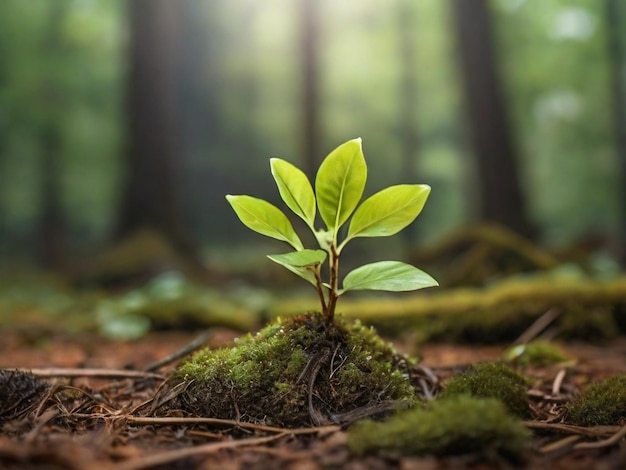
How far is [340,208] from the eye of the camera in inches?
63.6

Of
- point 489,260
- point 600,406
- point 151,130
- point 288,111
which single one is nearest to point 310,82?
point 151,130

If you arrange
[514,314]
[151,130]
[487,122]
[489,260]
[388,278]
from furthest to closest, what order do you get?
1. [151,130]
2. [487,122]
3. [489,260]
4. [514,314]
5. [388,278]

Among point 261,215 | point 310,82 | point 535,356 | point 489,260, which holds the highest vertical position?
point 310,82

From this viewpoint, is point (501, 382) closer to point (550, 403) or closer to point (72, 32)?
point (550, 403)

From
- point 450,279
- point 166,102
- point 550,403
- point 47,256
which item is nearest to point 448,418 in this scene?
point 550,403

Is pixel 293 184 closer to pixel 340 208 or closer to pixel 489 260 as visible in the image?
pixel 340 208

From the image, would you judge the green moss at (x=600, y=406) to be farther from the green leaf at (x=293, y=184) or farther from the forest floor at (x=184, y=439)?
the green leaf at (x=293, y=184)

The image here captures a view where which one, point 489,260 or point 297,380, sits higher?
point 297,380

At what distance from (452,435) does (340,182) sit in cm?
76

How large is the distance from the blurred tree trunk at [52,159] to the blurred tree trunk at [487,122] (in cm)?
1269

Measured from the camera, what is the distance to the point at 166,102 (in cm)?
871

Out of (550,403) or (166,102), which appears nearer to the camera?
(550,403)

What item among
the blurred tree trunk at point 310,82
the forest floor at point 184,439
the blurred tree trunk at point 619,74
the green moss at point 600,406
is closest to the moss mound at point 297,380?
the forest floor at point 184,439

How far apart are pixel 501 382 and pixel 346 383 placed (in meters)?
→ 0.52
